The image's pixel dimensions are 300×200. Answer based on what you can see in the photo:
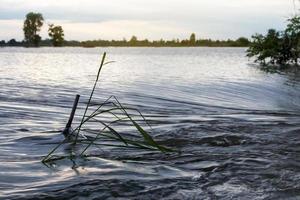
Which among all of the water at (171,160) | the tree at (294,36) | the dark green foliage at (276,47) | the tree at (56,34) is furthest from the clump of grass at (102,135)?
the tree at (56,34)

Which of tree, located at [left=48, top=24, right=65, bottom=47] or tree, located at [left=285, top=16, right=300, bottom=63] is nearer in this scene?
tree, located at [left=285, top=16, right=300, bottom=63]

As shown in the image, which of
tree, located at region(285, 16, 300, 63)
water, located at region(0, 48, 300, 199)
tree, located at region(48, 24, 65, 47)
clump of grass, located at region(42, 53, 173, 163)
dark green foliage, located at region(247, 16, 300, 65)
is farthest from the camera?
tree, located at region(48, 24, 65, 47)

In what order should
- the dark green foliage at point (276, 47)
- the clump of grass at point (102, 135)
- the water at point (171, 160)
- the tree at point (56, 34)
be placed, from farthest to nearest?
the tree at point (56, 34) → the dark green foliage at point (276, 47) → the clump of grass at point (102, 135) → the water at point (171, 160)

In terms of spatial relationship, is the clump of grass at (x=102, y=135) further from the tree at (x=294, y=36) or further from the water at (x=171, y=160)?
the tree at (x=294, y=36)

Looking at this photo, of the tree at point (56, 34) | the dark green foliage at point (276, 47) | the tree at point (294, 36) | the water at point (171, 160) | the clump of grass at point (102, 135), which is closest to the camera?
the water at point (171, 160)

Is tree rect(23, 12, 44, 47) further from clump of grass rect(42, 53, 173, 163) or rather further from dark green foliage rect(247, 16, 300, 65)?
clump of grass rect(42, 53, 173, 163)

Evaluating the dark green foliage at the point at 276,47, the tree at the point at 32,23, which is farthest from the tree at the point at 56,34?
the dark green foliage at the point at 276,47

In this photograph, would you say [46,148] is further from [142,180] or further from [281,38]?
[281,38]

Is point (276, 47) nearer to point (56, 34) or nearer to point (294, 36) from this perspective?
point (294, 36)

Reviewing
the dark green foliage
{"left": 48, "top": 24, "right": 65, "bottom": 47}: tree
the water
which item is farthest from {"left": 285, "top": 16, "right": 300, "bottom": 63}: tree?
{"left": 48, "top": 24, "right": 65, "bottom": 47}: tree

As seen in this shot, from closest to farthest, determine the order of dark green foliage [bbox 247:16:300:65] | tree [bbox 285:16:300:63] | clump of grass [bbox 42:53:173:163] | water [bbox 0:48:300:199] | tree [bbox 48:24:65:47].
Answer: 1. water [bbox 0:48:300:199]
2. clump of grass [bbox 42:53:173:163]
3. tree [bbox 285:16:300:63]
4. dark green foliage [bbox 247:16:300:65]
5. tree [bbox 48:24:65:47]

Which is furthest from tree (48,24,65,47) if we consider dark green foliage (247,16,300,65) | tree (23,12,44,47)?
dark green foliage (247,16,300,65)

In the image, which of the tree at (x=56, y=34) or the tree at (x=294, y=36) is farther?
the tree at (x=56, y=34)

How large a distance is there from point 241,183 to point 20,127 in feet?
14.7
